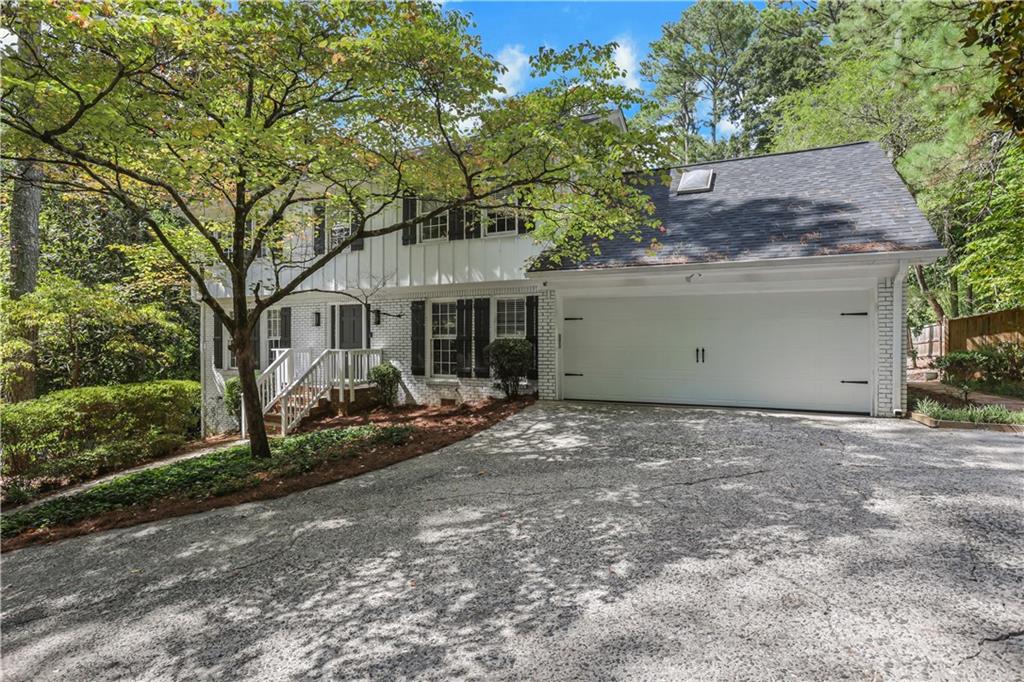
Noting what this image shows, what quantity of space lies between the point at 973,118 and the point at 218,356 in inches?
639

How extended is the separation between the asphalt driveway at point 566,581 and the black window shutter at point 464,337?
569 cm

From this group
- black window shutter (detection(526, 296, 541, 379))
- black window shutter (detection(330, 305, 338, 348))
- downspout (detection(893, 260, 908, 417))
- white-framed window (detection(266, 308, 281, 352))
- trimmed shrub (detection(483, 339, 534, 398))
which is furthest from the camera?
white-framed window (detection(266, 308, 281, 352))

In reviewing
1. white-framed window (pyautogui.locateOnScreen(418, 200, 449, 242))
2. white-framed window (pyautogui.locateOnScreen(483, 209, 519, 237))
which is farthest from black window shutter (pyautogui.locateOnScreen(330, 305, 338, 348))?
white-framed window (pyautogui.locateOnScreen(483, 209, 519, 237))

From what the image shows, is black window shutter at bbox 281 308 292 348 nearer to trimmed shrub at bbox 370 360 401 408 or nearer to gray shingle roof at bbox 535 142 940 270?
trimmed shrub at bbox 370 360 401 408

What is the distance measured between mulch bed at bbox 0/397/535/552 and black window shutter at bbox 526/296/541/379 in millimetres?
560

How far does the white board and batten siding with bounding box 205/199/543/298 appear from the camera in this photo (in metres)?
10.2

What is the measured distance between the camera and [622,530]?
3.73 metres

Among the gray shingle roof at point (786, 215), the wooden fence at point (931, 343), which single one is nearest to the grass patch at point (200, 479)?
the gray shingle roof at point (786, 215)

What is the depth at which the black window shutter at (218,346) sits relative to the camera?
1369 centimetres

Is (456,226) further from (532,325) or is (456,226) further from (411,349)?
(411,349)

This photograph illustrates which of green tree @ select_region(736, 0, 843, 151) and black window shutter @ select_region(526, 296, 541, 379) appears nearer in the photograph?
black window shutter @ select_region(526, 296, 541, 379)

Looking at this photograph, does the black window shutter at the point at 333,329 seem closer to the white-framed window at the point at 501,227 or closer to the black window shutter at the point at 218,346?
the black window shutter at the point at 218,346

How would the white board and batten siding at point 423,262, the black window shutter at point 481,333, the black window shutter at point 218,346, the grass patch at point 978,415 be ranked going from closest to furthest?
the grass patch at point 978,415, the white board and batten siding at point 423,262, the black window shutter at point 481,333, the black window shutter at point 218,346

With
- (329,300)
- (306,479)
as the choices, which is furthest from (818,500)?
(329,300)
